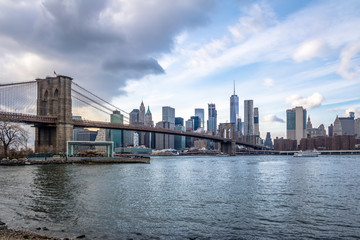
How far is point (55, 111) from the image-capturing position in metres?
81.1

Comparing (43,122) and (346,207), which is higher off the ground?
(43,122)

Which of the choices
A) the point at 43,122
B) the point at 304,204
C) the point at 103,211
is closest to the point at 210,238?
the point at 103,211

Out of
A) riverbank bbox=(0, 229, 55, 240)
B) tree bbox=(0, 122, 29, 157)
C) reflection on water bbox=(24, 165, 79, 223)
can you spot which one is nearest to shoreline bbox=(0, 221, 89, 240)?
riverbank bbox=(0, 229, 55, 240)

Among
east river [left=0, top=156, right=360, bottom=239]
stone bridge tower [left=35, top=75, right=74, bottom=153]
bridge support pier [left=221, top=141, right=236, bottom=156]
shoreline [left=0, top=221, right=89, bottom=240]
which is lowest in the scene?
bridge support pier [left=221, top=141, right=236, bottom=156]

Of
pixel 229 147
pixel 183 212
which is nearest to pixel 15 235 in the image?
pixel 183 212

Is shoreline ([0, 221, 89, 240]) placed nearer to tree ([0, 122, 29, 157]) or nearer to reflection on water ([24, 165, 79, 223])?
reflection on water ([24, 165, 79, 223])

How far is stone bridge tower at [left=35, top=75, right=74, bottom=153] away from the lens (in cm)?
7781

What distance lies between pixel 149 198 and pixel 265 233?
435 inches

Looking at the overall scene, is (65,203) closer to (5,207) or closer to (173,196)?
(5,207)

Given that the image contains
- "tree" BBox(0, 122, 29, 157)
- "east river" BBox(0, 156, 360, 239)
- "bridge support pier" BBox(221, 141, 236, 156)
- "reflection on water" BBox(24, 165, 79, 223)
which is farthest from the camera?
"bridge support pier" BBox(221, 141, 236, 156)

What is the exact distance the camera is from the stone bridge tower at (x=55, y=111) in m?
77.8

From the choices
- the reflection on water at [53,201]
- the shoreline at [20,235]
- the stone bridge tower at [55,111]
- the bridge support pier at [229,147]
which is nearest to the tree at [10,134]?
the stone bridge tower at [55,111]

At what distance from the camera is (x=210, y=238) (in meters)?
13.4

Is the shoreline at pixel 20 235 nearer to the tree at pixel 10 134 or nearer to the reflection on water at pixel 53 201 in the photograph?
the reflection on water at pixel 53 201
